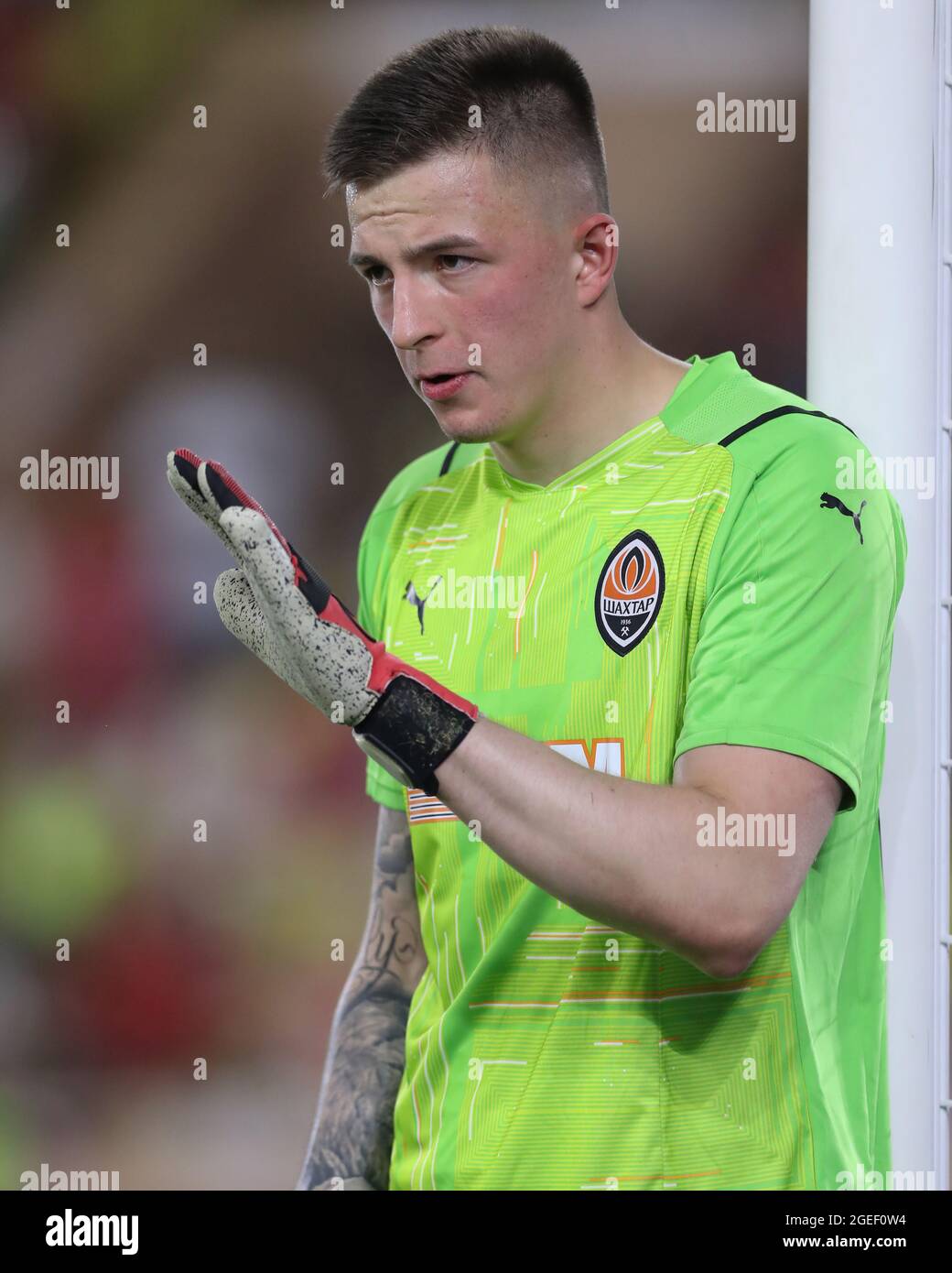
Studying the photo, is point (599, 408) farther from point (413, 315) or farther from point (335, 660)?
point (335, 660)

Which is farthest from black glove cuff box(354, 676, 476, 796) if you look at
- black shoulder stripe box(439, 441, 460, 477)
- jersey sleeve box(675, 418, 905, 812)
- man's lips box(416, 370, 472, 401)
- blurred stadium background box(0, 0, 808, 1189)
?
blurred stadium background box(0, 0, 808, 1189)

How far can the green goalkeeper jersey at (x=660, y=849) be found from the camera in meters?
0.87

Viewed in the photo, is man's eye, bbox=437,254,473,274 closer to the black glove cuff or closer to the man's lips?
the man's lips

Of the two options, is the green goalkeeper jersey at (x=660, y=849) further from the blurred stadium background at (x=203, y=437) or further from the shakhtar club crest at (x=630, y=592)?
the blurred stadium background at (x=203, y=437)

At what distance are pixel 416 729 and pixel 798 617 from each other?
0.80ft

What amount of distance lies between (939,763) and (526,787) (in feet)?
1.32

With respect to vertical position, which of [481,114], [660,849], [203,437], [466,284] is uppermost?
[203,437]

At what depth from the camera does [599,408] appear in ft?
3.39

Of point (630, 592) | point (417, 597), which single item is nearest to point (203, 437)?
point (417, 597)

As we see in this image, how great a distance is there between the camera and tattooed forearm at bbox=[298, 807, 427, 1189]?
1067mm

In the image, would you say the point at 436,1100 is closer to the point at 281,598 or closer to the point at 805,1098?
the point at 805,1098

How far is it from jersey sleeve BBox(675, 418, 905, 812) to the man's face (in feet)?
0.61
